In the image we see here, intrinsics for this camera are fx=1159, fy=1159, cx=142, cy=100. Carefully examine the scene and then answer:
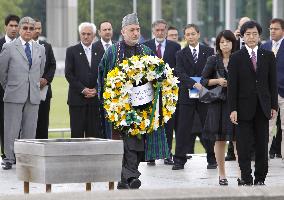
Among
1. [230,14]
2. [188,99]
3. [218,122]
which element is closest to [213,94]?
[218,122]

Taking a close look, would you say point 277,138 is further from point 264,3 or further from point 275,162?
point 264,3

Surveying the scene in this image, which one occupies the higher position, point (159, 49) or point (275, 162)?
point (159, 49)

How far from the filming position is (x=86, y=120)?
1688 centimetres

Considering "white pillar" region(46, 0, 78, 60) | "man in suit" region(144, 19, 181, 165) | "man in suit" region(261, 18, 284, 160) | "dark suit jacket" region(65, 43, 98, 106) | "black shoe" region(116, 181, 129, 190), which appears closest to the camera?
"black shoe" region(116, 181, 129, 190)

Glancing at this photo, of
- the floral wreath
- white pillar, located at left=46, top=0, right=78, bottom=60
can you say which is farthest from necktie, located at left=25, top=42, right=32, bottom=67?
white pillar, located at left=46, top=0, right=78, bottom=60

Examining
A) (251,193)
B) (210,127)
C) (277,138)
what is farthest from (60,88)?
(251,193)

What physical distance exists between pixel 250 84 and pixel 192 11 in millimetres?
51714

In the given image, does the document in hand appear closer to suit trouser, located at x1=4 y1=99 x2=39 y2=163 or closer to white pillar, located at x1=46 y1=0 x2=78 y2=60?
suit trouser, located at x1=4 y1=99 x2=39 y2=163

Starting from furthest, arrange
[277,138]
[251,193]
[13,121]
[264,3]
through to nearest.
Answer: [264,3] → [277,138] → [13,121] → [251,193]

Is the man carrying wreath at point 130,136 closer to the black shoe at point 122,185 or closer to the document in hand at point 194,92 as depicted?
the black shoe at point 122,185

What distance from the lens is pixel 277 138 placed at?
61.5 feet

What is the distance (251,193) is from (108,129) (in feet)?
16.1

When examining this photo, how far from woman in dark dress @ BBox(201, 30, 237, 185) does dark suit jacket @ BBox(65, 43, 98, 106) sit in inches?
87.7

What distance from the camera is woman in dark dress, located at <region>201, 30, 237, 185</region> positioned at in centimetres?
1468
